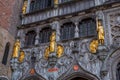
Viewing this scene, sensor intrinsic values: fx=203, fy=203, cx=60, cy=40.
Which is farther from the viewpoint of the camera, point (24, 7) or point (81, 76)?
point (24, 7)

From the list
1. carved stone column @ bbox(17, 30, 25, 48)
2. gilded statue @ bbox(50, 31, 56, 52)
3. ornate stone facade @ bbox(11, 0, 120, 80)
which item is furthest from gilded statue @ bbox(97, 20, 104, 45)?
carved stone column @ bbox(17, 30, 25, 48)

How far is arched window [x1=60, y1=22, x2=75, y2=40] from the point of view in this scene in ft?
39.2

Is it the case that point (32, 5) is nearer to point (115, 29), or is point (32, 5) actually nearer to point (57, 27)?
point (57, 27)

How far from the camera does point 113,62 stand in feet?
32.9

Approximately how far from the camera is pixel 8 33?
1251 cm

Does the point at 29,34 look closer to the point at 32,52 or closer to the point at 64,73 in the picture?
the point at 32,52

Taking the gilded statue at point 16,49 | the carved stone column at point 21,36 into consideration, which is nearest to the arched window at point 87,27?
the carved stone column at point 21,36

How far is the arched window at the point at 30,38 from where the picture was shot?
512 inches

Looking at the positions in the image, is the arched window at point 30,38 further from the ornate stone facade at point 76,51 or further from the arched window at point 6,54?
the arched window at point 6,54

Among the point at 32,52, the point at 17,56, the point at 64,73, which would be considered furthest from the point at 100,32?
the point at 17,56

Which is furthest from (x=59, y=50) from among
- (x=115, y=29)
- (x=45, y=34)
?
(x=115, y=29)

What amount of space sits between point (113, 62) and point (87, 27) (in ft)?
9.02

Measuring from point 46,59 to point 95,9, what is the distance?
4010 millimetres

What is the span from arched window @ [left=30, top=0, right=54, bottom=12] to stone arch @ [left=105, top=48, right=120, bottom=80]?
5.66 metres
